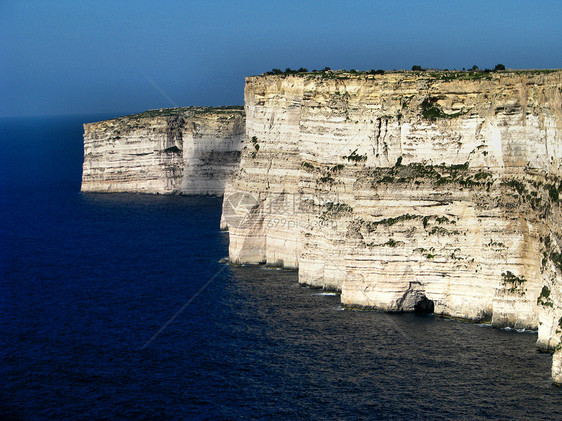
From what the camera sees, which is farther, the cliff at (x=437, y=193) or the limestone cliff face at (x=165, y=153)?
the limestone cliff face at (x=165, y=153)

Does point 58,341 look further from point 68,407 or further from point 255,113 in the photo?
point 255,113

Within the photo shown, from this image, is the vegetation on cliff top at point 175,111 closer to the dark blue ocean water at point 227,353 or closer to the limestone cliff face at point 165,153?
the limestone cliff face at point 165,153

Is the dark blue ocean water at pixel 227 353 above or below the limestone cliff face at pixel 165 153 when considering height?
below

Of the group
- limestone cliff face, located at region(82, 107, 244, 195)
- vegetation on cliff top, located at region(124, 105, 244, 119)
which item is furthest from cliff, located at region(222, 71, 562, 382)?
vegetation on cliff top, located at region(124, 105, 244, 119)

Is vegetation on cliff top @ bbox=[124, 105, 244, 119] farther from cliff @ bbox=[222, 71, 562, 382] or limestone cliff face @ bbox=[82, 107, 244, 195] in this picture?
cliff @ bbox=[222, 71, 562, 382]

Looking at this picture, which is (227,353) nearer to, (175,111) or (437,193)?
(437,193)

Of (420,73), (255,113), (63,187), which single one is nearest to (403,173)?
(420,73)

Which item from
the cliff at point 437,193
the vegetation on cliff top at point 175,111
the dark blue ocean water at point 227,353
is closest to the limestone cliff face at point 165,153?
the vegetation on cliff top at point 175,111
